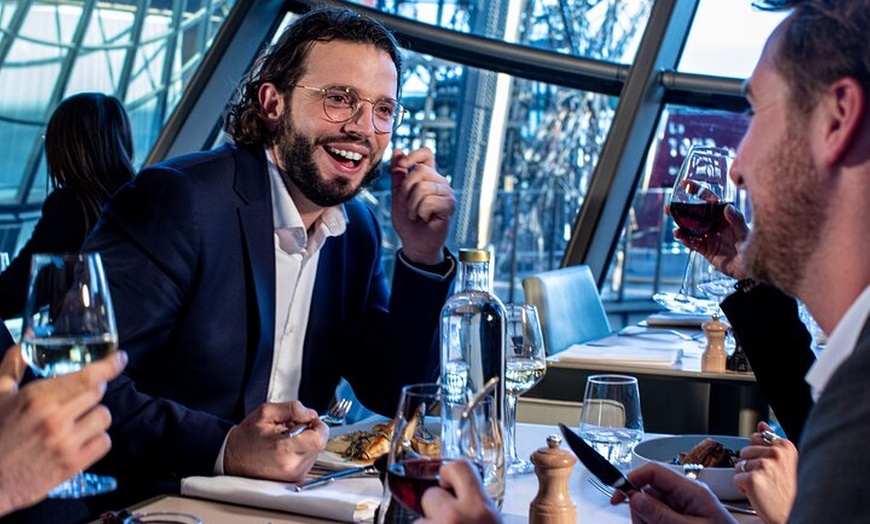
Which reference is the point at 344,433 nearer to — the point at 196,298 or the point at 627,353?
the point at 196,298

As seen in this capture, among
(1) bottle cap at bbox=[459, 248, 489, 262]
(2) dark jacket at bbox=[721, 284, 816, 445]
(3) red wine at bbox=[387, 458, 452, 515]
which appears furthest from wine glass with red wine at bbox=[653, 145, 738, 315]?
(3) red wine at bbox=[387, 458, 452, 515]

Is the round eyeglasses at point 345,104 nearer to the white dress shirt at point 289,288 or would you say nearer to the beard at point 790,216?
the white dress shirt at point 289,288

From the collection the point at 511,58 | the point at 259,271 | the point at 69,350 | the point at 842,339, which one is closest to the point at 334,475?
the point at 69,350

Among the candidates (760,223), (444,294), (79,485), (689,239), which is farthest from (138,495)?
(760,223)

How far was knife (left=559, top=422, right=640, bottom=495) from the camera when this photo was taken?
1.41 meters

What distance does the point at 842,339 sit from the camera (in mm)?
978

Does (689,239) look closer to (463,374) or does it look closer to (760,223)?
(463,374)

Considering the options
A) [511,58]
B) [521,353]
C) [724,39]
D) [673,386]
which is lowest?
[673,386]

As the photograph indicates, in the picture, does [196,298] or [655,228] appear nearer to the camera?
[196,298]

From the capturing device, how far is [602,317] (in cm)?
420

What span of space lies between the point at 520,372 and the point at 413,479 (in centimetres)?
76

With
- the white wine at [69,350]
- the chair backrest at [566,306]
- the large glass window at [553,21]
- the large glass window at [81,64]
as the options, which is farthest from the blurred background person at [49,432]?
the large glass window at [81,64]

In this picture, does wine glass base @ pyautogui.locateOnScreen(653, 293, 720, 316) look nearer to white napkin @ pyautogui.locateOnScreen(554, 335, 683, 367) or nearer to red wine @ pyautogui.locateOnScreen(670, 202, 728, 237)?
white napkin @ pyautogui.locateOnScreen(554, 335, 683, 367)

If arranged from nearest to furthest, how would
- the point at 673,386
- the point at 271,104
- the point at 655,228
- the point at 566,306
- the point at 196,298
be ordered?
1. the point at 196,298
2. the point at 271,104
3. the point at 673,386
4. the point at 566,306
5. the point at 655,228
